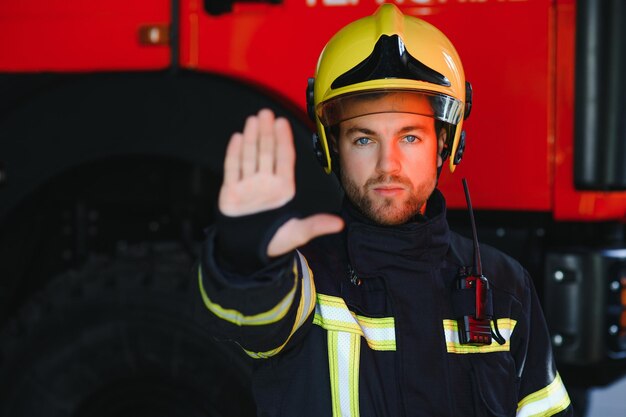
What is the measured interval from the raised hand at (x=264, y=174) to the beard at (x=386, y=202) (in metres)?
0.37

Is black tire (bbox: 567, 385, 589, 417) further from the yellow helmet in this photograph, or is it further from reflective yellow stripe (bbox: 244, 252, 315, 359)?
reflective yellow stripe (bbox: 244, 252, 315, 359)

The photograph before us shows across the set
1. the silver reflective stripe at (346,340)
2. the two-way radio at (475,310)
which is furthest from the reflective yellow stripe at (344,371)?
the two-way radio at (475,310)

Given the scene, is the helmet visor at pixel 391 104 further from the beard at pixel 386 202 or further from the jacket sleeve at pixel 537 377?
the jacket sleeve at pixel 537 377

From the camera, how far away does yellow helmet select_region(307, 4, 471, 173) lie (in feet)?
5.99

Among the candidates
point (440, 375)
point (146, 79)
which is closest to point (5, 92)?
point (146, 79)

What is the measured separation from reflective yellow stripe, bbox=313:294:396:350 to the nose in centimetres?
27

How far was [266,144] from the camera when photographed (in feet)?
4.56

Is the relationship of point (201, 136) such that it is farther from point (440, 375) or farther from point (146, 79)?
point (440, 375)

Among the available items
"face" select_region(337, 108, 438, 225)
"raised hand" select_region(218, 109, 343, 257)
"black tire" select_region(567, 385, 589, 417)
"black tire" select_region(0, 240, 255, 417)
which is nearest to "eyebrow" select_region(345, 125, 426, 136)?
"face" select_region(337, 108, 438, 225)

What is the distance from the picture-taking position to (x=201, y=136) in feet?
8.13

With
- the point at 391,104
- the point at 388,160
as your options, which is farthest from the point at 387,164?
the point at 391,104

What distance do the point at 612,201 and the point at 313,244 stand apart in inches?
34.1

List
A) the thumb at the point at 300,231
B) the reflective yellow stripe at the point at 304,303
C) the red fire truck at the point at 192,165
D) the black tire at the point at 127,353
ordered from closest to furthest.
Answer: the thumb at the point at 300,231 → the reflective yellow stripe at the point at 304,303 → the red fire truck at the point at 192,165 → the black tire at the point at 127,353

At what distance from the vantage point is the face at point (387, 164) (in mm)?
1768
